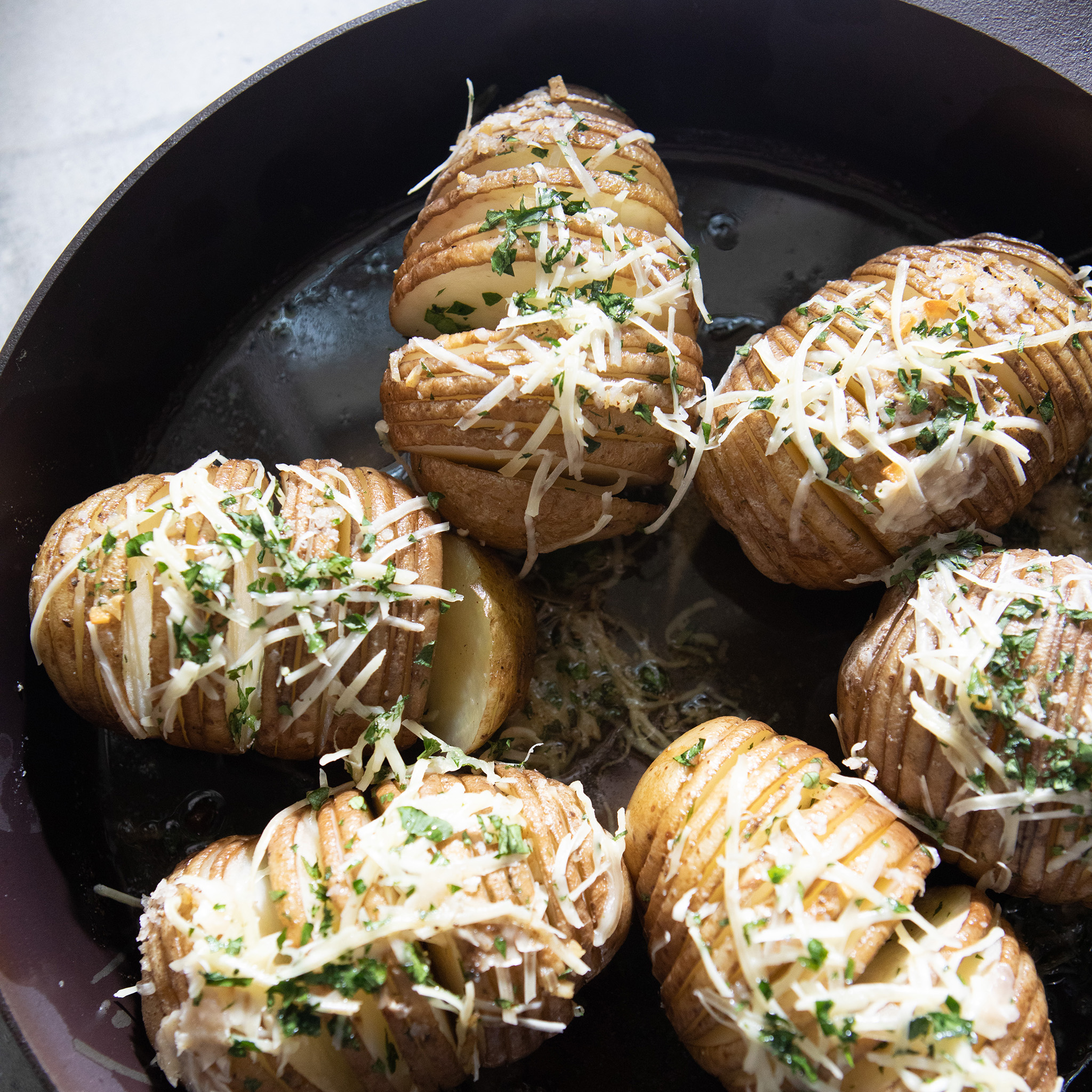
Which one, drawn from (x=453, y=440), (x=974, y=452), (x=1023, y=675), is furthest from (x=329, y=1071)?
(x=974, y=452)

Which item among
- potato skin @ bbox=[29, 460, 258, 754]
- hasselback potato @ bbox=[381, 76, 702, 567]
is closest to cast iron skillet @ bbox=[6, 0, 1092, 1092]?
potato skin @ bbox=[29, 460, 258, 754]

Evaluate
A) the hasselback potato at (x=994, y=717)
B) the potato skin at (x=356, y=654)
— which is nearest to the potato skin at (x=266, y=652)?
the potato skin at (x=356, y=654)

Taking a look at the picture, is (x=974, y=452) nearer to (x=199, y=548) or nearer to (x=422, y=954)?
(x=422, y=954)

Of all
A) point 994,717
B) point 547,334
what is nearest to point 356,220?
point 547,334

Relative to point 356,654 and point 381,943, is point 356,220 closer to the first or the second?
point 356,654

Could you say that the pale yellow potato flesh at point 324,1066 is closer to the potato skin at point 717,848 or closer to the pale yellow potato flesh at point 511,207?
the potato skin at point 717,848

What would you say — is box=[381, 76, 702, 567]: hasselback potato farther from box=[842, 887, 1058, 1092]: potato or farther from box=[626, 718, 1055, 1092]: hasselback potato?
box=[842, 887, 1058, 1092]: potato
